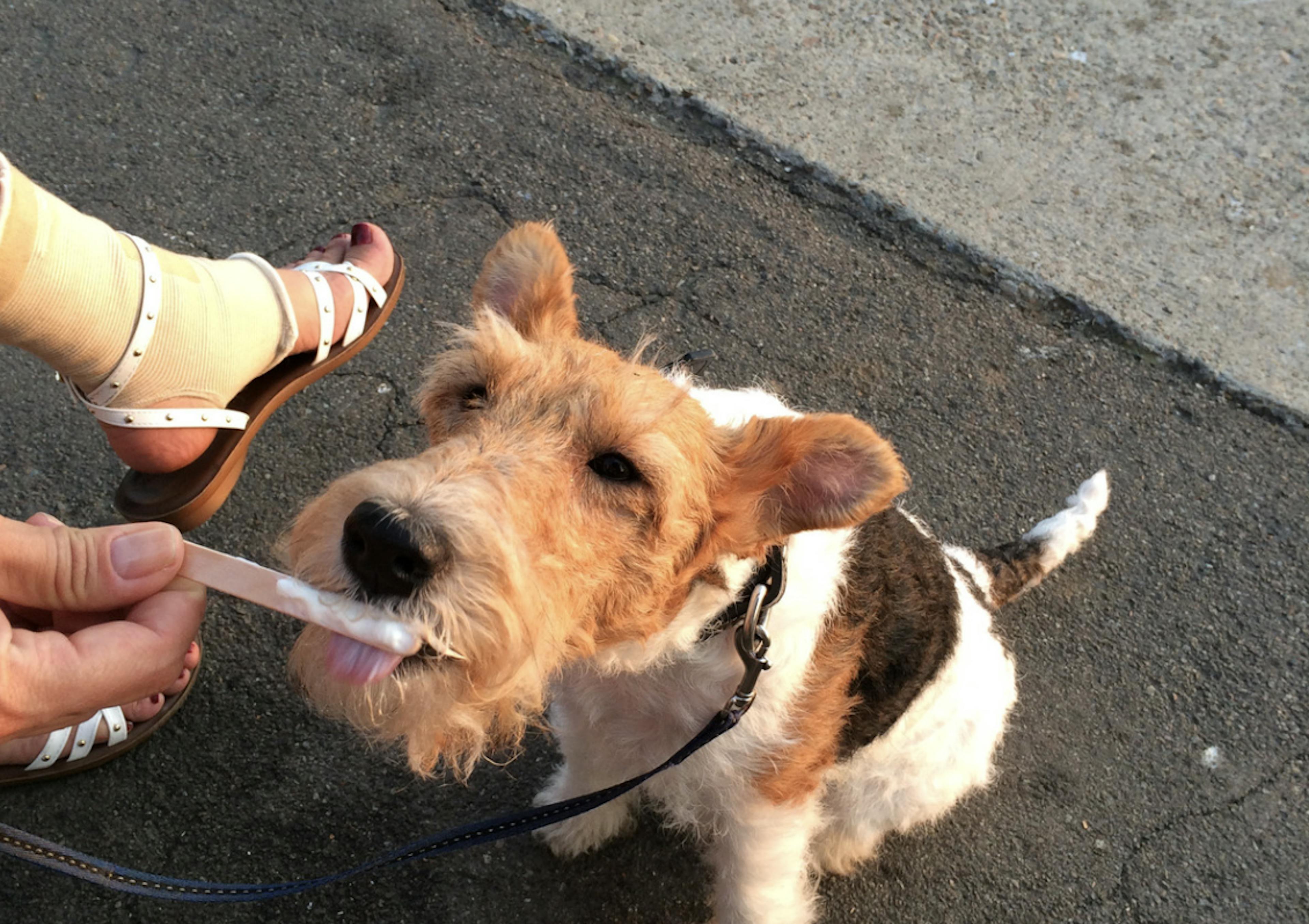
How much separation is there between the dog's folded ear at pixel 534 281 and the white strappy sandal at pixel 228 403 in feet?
3.50

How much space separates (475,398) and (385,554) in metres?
0.63

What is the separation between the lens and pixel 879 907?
2.97m

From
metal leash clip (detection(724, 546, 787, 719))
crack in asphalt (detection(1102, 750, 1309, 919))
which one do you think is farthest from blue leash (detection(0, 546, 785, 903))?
crack in asphalt (detection(1102, 750, 1309, 919))

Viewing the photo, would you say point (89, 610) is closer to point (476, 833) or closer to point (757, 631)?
point (476, 833)

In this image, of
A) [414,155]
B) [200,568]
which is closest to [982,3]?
[414,155]

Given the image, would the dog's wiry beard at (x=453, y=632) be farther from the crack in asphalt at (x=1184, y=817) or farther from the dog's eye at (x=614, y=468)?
the crack in asphalt at (x=1184, y=817)

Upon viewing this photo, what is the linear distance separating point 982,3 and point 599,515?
5.03 metres

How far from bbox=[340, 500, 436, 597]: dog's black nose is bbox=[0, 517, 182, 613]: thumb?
437 mm

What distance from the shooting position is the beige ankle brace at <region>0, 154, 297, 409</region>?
2.28 metres

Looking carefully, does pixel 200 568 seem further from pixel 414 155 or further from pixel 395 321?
pixel 414 155

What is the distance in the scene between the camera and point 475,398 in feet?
6.68

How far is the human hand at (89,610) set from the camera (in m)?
1.64

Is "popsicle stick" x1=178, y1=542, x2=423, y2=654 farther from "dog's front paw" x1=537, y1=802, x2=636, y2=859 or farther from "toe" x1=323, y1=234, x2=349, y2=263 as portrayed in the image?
"toe" x1=323, y1=234, x2=349, y2=263

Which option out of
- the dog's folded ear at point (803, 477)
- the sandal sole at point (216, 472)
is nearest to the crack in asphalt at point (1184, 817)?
the dog's folded ear at point (803, 477)
